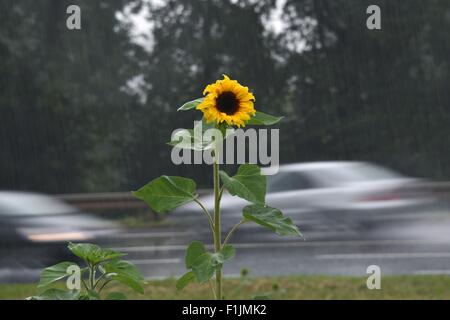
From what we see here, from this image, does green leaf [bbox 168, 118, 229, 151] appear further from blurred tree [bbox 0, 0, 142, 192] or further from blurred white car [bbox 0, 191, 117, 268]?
blurred tree [bbox 0, 0, 142, 192]

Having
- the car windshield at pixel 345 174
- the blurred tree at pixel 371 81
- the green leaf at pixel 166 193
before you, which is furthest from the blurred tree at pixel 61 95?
the green leaf at pixel 166 193

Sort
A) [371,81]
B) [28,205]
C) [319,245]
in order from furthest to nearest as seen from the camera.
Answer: [371,81] → [319,245] → [28,205]

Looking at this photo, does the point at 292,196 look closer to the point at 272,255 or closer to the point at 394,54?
the point at 272,255

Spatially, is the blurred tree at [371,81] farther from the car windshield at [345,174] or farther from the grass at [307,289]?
the grass at [307,289]

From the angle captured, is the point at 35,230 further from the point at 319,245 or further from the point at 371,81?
the point at 371,81

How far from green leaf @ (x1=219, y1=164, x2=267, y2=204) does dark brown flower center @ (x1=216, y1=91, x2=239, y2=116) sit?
144mm

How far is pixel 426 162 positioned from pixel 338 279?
12372mm

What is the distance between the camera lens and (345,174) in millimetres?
11148

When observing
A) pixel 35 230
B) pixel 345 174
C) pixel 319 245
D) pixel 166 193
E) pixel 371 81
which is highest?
pixel 371 81

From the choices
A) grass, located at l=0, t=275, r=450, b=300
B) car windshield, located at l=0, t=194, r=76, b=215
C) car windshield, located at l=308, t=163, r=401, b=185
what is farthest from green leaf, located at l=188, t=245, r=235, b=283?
car windshield, located at l=308, t=163, r=401, b=185

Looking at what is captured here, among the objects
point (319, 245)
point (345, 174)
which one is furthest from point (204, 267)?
point (345, 174)

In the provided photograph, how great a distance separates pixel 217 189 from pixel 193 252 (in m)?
0.17

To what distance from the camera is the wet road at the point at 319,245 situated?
28.3ft
